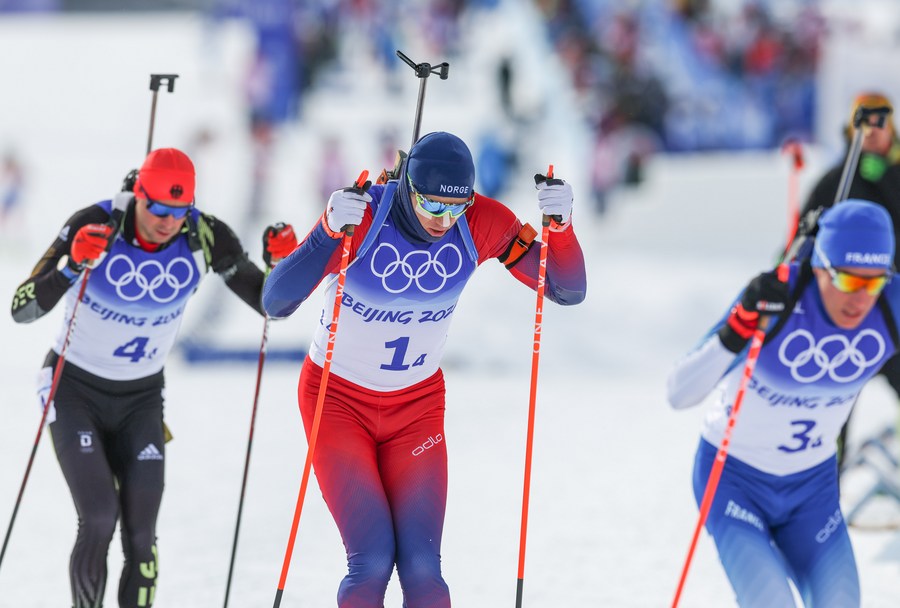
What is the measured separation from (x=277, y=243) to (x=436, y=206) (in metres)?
1.25

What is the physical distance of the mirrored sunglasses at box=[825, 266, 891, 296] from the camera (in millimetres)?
3855

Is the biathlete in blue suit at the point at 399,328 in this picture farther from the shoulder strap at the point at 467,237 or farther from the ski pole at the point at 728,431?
the ski pole at the point at 728,431

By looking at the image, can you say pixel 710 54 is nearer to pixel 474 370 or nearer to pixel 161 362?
pixel 474 370

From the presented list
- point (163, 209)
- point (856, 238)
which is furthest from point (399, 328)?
point (856, 238)

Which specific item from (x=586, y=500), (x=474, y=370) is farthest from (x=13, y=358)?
(x=586, y=500)

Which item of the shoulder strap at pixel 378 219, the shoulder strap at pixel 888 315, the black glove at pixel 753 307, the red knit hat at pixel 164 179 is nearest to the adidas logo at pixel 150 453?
the red knit hat at pixel 164 179

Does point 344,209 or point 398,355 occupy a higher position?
point 344,209

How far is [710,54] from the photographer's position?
19828mm

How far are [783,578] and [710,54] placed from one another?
16.9m

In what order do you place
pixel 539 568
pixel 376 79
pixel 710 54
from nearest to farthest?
1. pixel 539 568
2. pixel 710 54
3. pixel 376 79

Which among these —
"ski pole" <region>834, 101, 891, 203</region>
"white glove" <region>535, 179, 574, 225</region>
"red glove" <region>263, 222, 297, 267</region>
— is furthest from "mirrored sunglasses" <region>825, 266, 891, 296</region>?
"red glove" <region>263, 222, 297, 267</region>

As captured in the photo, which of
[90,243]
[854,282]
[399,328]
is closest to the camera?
[854,282]

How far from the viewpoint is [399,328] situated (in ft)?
14.5

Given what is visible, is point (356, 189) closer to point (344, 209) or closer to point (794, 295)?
point (344, 209)
